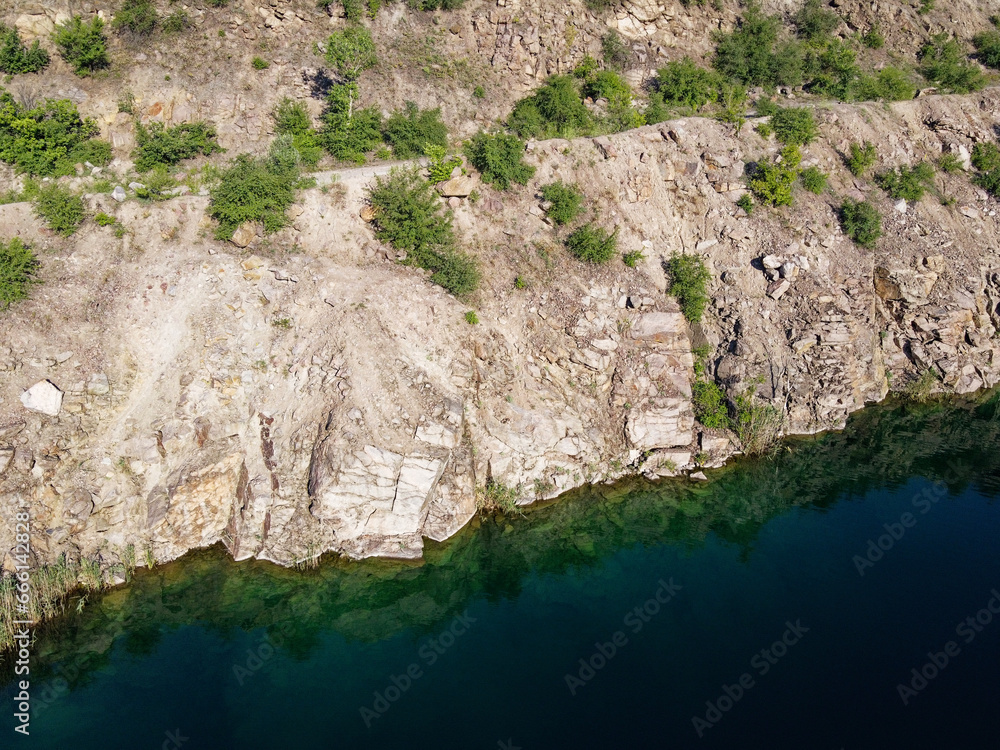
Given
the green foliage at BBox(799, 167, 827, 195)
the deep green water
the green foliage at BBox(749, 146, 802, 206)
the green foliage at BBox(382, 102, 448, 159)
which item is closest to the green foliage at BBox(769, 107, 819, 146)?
the green foliage at BBox(749, 146, 802, 206)

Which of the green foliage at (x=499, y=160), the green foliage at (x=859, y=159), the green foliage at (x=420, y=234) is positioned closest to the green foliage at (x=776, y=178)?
the green foliage at (x=859, y=159)

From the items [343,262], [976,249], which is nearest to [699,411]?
[343,262]

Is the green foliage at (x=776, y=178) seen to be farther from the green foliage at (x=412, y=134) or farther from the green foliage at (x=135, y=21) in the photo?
the green foliage at (x=135, y=21)

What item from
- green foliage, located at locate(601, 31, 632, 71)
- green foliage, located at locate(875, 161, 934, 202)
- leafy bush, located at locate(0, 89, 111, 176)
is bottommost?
leafy bush, located at locate(0, 89, 111, 176)

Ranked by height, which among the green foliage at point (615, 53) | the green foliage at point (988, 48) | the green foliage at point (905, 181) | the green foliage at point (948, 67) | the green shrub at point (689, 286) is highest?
the green foliage at point (988, 48)

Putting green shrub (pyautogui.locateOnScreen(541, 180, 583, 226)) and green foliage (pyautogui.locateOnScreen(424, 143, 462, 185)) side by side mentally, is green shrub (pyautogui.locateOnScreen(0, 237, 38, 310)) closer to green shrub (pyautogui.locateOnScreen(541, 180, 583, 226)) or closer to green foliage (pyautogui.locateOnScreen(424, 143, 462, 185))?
green foliage (pyautogui.locateOnScreen(424, 143, 462, 185))

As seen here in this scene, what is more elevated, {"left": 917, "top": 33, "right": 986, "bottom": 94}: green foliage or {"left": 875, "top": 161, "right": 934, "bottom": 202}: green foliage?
{"left": 917, "top": 33, "right": 986, "bottom": 94}: green foliage

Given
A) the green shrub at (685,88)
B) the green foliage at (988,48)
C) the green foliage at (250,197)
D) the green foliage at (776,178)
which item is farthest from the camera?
the green foliage at (988,48)
